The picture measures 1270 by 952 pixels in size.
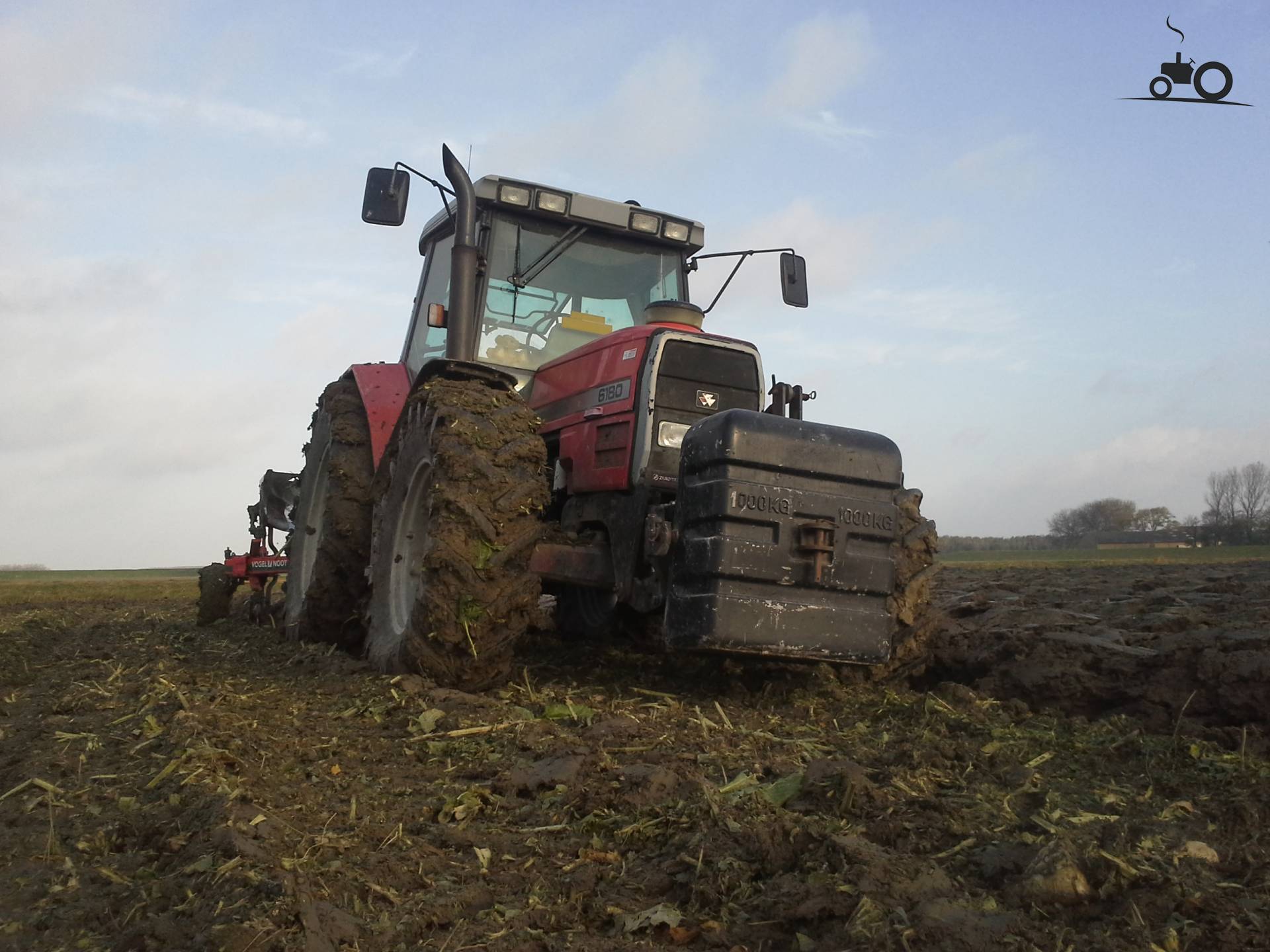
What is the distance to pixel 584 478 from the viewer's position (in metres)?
5.64

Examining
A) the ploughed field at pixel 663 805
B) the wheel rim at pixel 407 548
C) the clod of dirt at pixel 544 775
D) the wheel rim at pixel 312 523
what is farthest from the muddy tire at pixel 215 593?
the clod of dirt at pixel 544 775

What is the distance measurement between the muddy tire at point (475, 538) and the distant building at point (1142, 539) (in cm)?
2783

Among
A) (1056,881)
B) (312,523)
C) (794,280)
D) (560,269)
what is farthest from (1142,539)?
(1056,881)

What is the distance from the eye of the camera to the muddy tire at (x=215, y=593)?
8.82 metres

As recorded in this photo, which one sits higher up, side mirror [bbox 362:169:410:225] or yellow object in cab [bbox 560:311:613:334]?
side mirror [bbox 362:169:410:225]

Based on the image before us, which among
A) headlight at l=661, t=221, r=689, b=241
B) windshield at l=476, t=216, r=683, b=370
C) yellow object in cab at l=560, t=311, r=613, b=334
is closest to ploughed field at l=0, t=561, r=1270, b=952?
windshield at l=476, t=216, r=683, b=370

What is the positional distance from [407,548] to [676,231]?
250 cm

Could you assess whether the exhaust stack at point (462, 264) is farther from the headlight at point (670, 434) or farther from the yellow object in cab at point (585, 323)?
the headlight at point (670, 434)

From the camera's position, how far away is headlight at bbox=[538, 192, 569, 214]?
633cm

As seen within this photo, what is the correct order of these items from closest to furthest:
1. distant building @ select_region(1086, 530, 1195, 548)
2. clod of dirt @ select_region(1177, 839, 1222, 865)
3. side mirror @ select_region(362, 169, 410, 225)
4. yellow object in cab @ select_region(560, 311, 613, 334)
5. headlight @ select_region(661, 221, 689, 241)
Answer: clod of dirt @ select_region(1177, 839, 1222, 865), side mirror @ select_region(362, 169, 410, 225), yellow object in cab @ select_region(560, 311, 613, 334), headlight @ select_region(661, 221, 689, 241), distant building @ select_region(1086, 530, 1195, 548)

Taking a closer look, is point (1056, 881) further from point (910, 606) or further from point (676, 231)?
point (676, 231)

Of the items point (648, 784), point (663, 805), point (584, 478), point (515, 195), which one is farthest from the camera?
point (515, 195)

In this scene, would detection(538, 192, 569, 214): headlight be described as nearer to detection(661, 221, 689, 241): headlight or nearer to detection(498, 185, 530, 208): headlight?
detection(498, 185, 530, 208): headlight

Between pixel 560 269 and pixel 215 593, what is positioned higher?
pixel 560 269
